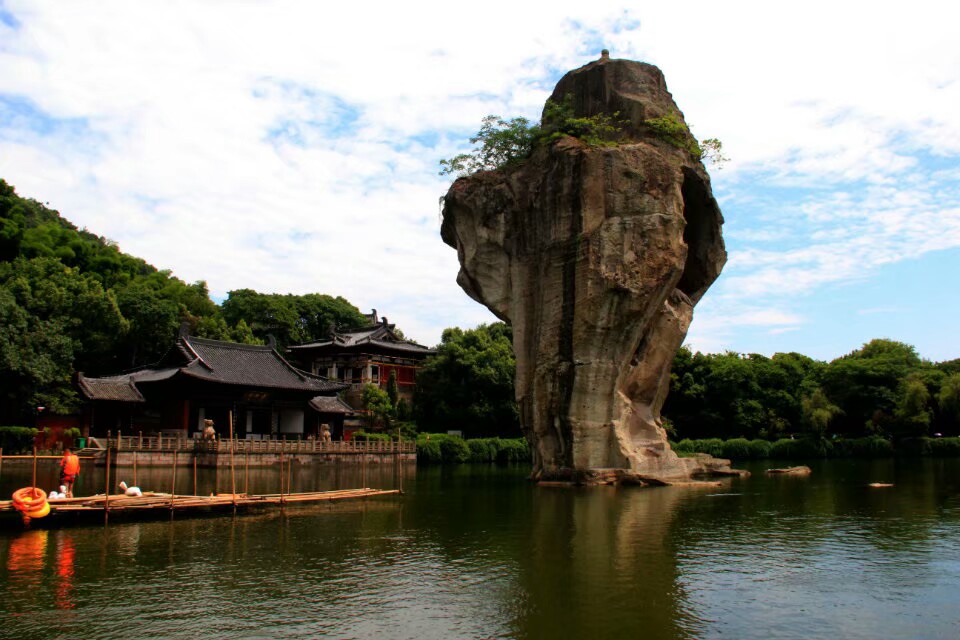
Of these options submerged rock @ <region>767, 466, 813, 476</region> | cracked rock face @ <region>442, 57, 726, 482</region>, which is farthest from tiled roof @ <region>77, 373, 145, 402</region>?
submerged rock @ <region>767, 466, 813, 476</region>

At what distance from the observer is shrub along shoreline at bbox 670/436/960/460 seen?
169ft

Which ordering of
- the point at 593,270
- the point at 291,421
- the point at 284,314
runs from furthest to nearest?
the point at 284,314
the point at 291,421
the point at 593,270

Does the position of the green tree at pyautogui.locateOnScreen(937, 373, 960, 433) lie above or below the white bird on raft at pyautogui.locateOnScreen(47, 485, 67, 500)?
above

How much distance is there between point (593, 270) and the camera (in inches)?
1068

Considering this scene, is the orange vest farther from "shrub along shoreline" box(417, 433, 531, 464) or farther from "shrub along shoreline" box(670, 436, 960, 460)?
"shrub along shoreline" box(670, 436, 960, 460)

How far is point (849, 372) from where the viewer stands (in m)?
55.1

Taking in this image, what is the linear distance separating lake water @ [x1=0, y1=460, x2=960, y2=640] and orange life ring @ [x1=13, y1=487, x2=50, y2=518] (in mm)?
480

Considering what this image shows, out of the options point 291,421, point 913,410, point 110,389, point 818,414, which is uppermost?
point 110,389

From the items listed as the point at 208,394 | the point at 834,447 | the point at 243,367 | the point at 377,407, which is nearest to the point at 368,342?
the point at 377,407

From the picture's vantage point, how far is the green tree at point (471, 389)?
174ft

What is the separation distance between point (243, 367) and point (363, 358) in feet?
55.0

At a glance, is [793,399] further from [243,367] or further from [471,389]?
[243,367]

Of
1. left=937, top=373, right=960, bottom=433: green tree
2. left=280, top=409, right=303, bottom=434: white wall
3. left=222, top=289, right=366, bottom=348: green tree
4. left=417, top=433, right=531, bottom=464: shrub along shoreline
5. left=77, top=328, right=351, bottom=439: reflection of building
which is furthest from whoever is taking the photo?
left=222, top=289, right=366, bottom=348: green tree

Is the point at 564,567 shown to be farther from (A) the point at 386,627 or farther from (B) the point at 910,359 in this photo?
(B) the point at 910,359
